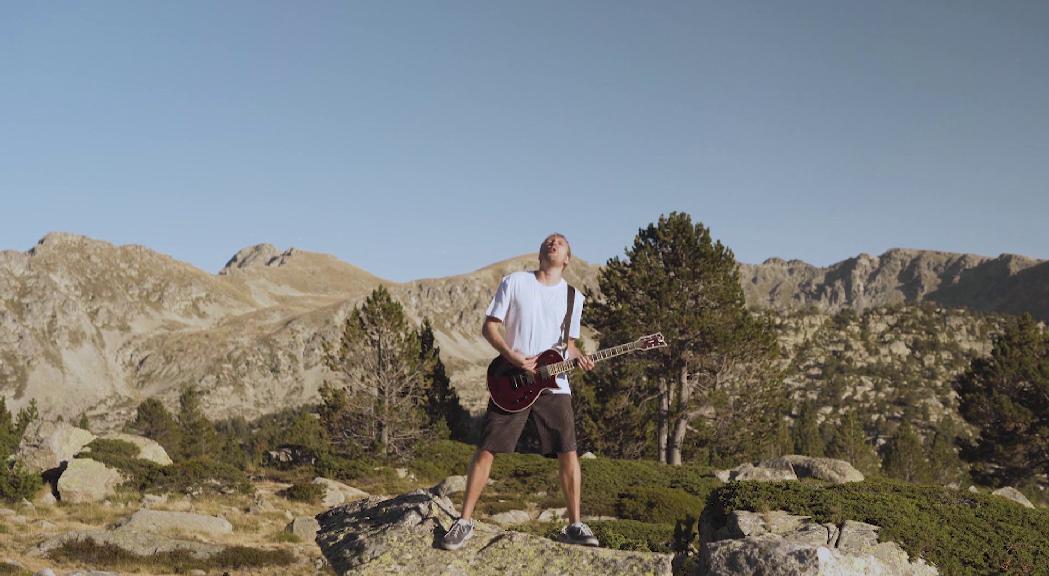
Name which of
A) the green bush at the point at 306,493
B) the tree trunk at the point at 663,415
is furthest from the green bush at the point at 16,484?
the tree trunk at the point at 663,415

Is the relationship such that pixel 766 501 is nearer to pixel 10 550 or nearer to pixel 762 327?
pixel 10 550

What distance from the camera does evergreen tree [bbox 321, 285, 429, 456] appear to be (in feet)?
111

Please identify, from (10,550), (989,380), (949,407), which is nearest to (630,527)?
(10,550)

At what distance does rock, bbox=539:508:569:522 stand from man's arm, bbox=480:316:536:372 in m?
13.6

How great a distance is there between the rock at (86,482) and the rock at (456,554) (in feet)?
59.9

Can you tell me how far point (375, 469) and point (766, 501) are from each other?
2385 centimetres

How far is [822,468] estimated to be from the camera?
2002 centimetres

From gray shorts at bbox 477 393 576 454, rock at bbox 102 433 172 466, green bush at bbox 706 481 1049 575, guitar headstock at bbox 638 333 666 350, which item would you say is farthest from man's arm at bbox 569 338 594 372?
rock at bbox 102 433 172 466

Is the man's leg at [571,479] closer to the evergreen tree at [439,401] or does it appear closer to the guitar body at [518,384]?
the guitar body at [518,384]

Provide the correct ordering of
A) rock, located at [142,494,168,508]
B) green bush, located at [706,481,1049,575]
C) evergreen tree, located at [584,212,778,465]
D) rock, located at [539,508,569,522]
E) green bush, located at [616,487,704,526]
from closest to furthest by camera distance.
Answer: green bush, located at [706,481,1049,575]
green bush, located at [616,487,704,526]
rock, located at [539,508,569,522]
rock, located at [142,494,168,508]
evergreen tree, located at [584,212,778,465]

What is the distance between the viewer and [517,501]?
2250cm

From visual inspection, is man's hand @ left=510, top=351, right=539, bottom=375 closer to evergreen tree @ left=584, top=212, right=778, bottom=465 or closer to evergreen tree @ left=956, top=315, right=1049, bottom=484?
evergreen tree @ left=584, top=212, right=778, bottom=465

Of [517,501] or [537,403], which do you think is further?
[517,501]

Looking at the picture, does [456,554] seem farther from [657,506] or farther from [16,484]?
[16,484]
